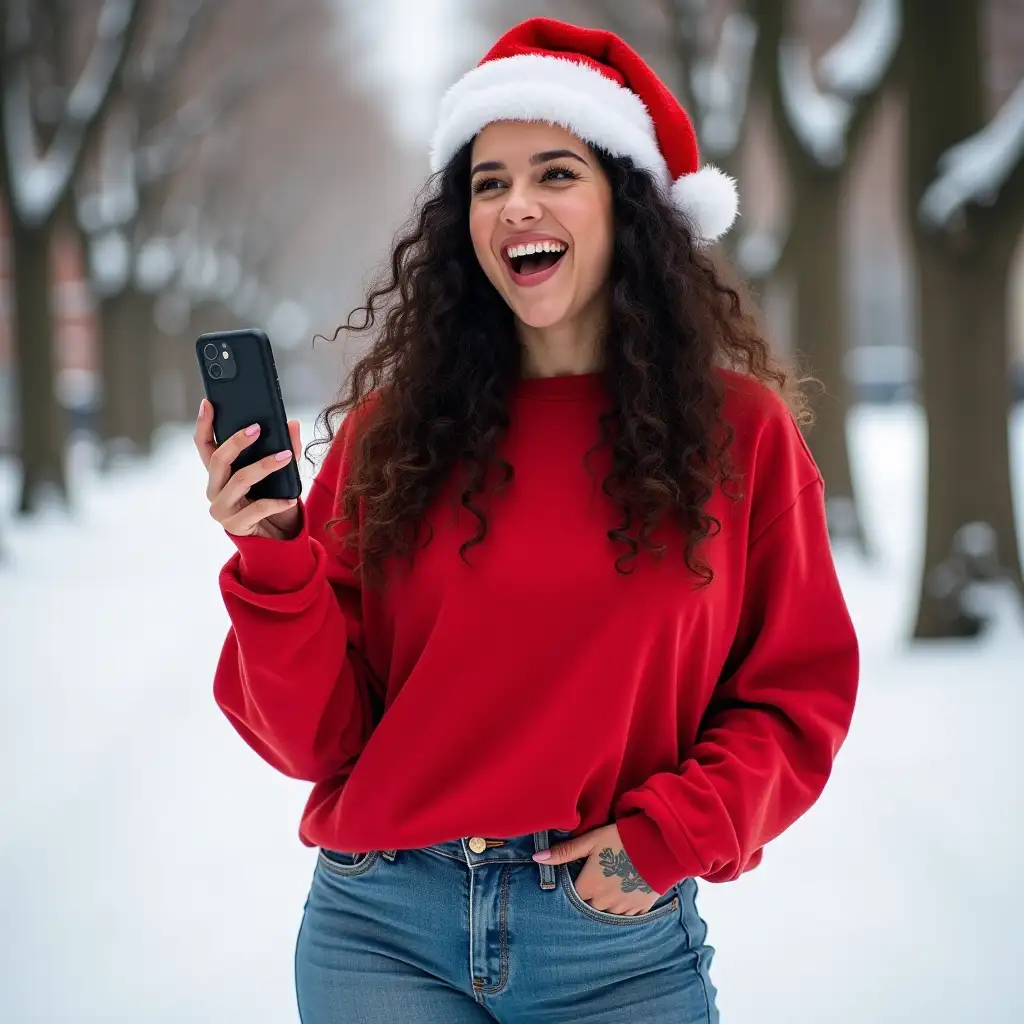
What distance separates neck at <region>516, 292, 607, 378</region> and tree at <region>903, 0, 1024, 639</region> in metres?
5.14

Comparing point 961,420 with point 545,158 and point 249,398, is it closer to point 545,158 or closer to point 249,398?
point 545,158

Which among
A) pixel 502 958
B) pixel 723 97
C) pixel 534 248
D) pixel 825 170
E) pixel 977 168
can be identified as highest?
pixel 723 97

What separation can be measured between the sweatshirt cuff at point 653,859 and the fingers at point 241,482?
784 mm

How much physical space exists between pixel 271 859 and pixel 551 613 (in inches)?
120

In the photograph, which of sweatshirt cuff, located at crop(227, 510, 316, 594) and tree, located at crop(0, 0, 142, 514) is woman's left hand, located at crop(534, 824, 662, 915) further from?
tree, located at crop(0, 0, 142, 514)

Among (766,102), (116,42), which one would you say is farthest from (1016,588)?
(116,42)

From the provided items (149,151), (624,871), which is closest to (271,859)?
(624,871)

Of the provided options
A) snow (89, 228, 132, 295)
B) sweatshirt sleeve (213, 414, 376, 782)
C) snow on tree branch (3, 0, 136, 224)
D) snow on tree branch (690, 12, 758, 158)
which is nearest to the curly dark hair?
sweatshirt sleeve (213, 414, 376, 782)

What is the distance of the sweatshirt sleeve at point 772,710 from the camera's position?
1975 mm

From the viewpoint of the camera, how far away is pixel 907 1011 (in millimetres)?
3422

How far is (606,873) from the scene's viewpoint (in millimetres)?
1942

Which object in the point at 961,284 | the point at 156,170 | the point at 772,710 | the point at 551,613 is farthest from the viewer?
the point at 156,170

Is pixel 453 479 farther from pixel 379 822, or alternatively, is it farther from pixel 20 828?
pixel 20 828

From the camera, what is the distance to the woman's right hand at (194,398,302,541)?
1.89 metres
